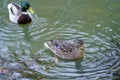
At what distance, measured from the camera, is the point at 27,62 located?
24.8 ft

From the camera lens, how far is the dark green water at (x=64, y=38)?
7.20m

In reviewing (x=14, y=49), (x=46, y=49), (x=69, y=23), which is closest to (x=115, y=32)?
(x=69, y=23)

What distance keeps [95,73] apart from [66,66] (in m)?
0.67

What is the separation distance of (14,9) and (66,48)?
3.31m

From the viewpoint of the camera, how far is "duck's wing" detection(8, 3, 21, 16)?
10.5 metres

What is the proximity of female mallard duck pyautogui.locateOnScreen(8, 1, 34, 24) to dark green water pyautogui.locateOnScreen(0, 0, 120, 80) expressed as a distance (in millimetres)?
185

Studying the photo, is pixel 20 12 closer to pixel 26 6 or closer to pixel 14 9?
pixel 14 9

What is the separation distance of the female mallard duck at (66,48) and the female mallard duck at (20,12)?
232cm

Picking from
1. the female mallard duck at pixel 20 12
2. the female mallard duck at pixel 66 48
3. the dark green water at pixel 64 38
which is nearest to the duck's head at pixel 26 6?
the female mallard duck at pixel 20 12

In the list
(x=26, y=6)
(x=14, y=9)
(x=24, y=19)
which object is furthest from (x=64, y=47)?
(x=14, y=9)

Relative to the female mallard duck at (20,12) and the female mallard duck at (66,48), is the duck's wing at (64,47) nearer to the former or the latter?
the female mallard duck at (66,48)

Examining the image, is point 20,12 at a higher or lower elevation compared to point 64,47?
lower

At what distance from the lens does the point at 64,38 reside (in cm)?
881

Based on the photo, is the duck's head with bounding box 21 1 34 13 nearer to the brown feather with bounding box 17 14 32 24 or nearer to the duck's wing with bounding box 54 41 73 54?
the brown feather with bounding box 17 14 32 24
